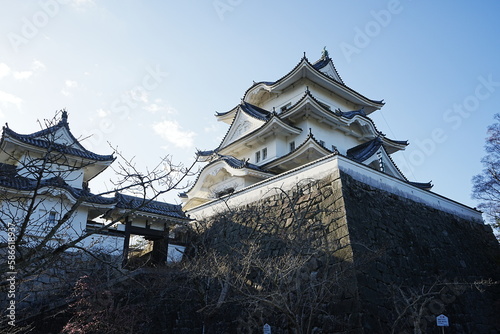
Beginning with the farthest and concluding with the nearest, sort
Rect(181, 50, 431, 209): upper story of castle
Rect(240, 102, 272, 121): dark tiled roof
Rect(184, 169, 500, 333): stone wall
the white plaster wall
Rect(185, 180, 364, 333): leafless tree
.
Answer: Rect(240, 102, 272, 121): dark tiled roof < Rect(181, 50, 431, 209): upper story of castle < the white plaster wall < Rect(184, 169, 500, 333): stone wall < Rect(185, 180, 364, 333): leafless tree

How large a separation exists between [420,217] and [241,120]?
10.7 meters

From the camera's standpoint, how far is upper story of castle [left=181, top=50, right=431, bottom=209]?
15242 mm

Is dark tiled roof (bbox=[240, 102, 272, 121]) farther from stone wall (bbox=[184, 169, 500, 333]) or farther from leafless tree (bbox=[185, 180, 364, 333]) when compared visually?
stone wall (bbox=[184, 169, 500, 333])

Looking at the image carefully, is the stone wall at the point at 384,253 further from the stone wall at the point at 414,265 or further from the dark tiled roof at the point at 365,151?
the dark tiled roof at the point at 365,151

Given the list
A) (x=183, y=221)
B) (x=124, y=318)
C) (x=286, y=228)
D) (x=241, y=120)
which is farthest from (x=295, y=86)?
(x=124, y=318)

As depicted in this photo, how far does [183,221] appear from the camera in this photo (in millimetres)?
12742

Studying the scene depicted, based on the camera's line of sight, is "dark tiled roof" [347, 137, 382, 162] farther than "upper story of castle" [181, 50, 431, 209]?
No

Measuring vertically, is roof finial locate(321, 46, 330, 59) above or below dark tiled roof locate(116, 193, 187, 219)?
above

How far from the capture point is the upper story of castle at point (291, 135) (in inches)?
600

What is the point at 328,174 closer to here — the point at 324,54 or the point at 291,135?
the point at 291,135

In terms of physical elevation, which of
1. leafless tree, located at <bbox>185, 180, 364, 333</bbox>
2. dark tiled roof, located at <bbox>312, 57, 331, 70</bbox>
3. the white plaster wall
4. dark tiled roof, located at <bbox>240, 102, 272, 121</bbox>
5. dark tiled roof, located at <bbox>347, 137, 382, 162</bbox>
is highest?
dark tiled roof, located at <bbox>312, 57, 331, 70</bbox>

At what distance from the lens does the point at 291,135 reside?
1684 cm

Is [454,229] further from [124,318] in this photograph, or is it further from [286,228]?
[124,318]

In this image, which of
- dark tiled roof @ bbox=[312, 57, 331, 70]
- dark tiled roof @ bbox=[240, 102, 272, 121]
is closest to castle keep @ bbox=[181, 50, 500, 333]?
dark tiled roof @ bbox=[240, 102, 272, 121]
